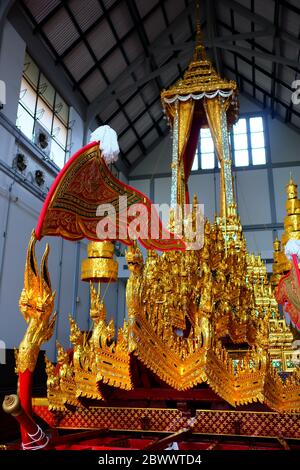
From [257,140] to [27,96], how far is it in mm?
7569

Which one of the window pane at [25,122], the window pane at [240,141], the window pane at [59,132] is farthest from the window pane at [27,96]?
the window pane at [240,141]

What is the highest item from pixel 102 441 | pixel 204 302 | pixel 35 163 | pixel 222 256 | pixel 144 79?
pixel 144 79

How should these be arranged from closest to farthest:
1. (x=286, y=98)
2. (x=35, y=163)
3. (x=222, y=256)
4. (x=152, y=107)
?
(x=222, y=256) < (x=35, y=163) < (x=286, y=98) < (x=152, y=107)

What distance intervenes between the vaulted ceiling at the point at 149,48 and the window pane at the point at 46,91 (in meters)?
0.51

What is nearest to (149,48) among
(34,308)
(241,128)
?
(241,128)

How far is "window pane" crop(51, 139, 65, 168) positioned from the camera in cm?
794

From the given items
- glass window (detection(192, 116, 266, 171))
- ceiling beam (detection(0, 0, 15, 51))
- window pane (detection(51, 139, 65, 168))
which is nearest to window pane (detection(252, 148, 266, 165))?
glass window (detection(192, 116, 266, 171))

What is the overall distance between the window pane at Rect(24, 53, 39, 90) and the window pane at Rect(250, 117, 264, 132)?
7.23 meters

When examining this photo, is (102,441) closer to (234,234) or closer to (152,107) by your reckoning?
(234,234)

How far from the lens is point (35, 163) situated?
7.18 meters

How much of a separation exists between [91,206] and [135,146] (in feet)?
31.9

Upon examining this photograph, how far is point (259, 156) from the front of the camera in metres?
11.8

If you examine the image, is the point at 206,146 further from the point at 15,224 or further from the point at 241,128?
the point at 15,224
